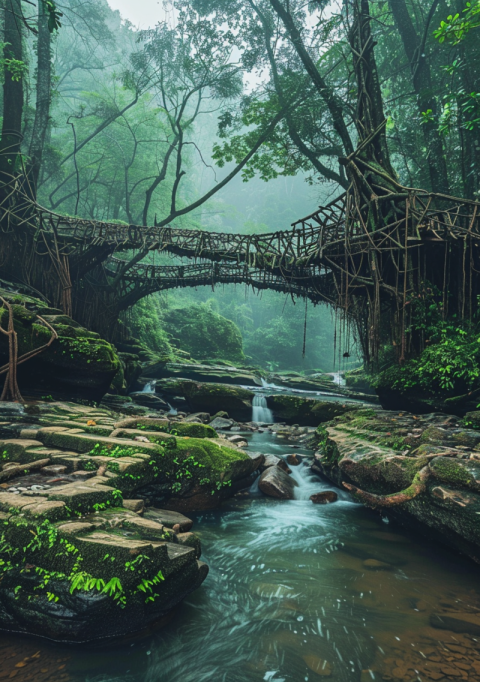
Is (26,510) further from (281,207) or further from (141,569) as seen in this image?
(281,207)

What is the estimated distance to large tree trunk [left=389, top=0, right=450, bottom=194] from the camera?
1123 centimetres

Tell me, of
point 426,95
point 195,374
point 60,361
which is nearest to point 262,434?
point 60,361

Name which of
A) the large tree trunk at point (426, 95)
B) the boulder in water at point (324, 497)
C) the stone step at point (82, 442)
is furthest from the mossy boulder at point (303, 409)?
the large tree trunk at point (426, 95)

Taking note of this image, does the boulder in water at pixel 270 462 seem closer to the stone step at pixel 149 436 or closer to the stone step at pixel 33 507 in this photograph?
the stone step at pixel 149 436

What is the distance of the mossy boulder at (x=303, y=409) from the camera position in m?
11.0

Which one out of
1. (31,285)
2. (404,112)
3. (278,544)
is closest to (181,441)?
(278,544)

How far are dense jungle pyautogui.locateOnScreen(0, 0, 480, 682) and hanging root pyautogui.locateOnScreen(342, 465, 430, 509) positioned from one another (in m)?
0.03

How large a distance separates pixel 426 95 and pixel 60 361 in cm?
1284

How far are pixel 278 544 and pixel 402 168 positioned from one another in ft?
58.3

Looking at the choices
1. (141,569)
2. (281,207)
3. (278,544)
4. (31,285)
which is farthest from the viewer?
(281,207)

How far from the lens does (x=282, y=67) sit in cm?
1548

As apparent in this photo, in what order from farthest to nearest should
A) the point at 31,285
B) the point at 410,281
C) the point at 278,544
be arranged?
the point at 31,285, the point at 410,281, the point at 278,544

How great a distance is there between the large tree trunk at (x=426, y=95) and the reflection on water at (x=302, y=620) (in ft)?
35.9

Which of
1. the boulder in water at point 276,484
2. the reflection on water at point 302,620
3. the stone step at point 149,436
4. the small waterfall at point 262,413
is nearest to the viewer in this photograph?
the reflection on water at point 302,620
